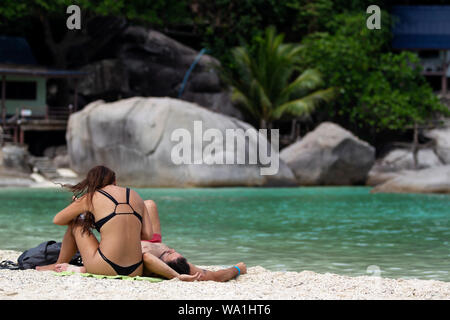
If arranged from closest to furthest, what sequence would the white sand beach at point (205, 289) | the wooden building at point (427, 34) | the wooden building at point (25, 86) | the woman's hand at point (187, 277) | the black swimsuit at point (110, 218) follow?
1. the white sand beach at point (205, 289)
2. the black swimsuit at point (110, 218)
3. the woman's hand at point (187, 277)
4. the wooden building at point (25, 86)
5. the wooden building at point (427, 34)

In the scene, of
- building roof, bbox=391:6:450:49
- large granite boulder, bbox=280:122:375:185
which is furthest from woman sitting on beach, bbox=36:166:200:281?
building roof, bbox=391:6:450:49

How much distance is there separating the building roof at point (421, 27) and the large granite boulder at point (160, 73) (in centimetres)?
852

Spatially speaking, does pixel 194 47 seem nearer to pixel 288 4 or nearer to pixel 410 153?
pixel 288 4

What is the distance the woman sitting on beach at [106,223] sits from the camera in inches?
211

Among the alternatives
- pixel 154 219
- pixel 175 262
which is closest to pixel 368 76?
pixel 154 219

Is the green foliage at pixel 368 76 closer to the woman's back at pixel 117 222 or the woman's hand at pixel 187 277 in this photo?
the woman's hand at pixel 187 277

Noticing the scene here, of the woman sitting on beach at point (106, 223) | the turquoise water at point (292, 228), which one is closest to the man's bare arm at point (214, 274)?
the woman sitting on beach at point (106, 223)

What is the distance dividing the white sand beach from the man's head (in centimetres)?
24

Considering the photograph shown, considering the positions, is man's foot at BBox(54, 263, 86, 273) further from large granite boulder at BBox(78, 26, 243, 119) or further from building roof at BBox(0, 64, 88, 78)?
large granite boulder at BBox(78, 26, 243, 119)

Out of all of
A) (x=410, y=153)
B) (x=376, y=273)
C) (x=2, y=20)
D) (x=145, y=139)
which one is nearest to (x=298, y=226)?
(x=376, y=273)

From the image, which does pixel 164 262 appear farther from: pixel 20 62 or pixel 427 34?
pixel 427 34

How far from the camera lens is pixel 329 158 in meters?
23.1

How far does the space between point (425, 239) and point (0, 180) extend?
14517mm

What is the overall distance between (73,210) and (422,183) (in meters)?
16.2
